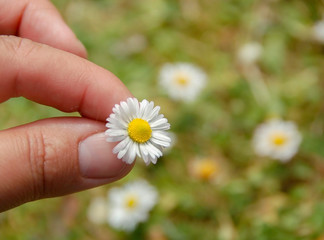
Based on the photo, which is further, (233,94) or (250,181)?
(233,94)

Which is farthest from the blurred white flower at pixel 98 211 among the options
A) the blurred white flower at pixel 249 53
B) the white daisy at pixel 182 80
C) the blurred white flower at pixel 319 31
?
the blurred white flower at pixel 319 31

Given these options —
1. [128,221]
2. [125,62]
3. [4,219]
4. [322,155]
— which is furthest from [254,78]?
[4,219]

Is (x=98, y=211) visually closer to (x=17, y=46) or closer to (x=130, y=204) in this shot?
(x=130, y=204)

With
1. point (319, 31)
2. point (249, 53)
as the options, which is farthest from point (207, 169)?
point (319, 31)

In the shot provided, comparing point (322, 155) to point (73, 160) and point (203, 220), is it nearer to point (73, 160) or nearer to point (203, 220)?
point (203, 220)

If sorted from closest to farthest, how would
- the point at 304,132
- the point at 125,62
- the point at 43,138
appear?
1. the point at 43,138
2. the point at 304,132
3. the point at 125,62

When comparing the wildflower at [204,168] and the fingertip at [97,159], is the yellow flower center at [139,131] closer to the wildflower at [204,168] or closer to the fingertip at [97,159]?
the fingertip at [97,159]

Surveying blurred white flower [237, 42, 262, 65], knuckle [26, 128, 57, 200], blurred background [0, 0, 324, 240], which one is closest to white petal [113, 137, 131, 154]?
knuckle [26, 128, 57, 200]
